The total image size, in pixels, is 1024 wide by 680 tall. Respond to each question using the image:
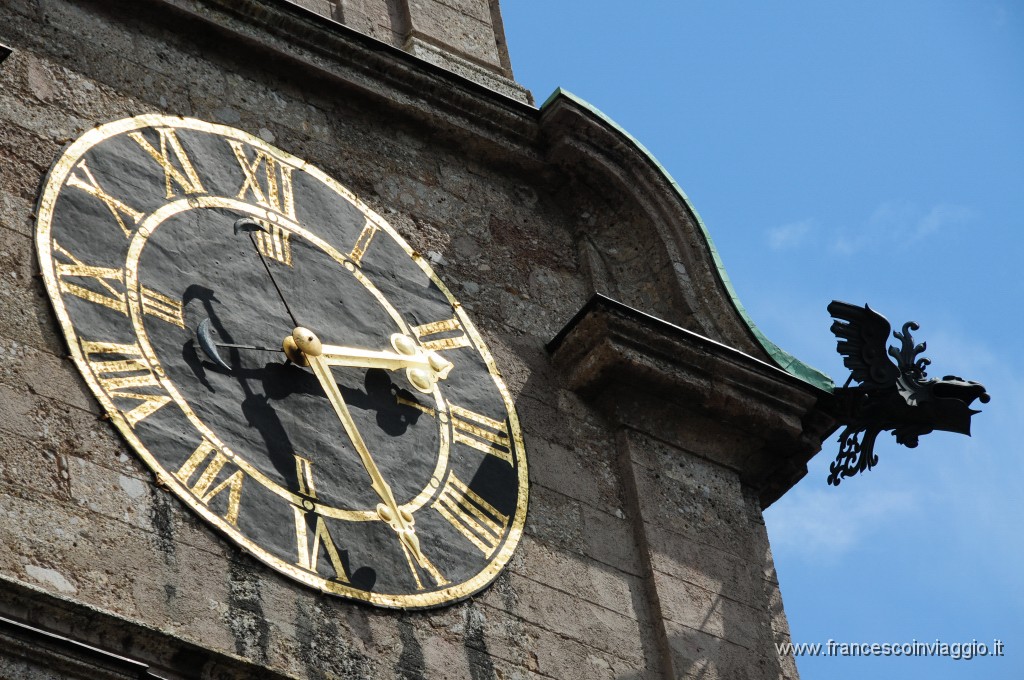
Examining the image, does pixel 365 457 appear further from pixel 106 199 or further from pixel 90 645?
pixel 90 645

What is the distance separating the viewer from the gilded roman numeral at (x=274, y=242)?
9469 mm

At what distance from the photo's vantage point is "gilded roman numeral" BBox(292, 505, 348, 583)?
27.6 feet

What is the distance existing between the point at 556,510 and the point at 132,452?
1.96 meters

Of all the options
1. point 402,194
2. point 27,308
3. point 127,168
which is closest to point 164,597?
point 27,308

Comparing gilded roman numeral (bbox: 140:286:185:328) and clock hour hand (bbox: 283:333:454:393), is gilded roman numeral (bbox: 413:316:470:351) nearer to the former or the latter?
clock hour hand (bbox: 283:333:454:393)

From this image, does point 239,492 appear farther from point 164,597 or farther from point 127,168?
point 127,168

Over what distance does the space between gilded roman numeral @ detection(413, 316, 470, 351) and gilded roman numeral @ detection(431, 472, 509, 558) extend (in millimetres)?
701

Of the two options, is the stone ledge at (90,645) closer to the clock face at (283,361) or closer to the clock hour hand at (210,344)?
the clock face at (283,361)

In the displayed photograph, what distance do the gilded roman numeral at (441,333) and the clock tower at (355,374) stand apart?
0.02 meters

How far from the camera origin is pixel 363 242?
988 cm

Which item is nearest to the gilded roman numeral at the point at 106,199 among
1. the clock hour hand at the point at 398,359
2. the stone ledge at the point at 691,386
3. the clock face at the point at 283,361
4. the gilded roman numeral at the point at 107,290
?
the clock face at the point at 283,361

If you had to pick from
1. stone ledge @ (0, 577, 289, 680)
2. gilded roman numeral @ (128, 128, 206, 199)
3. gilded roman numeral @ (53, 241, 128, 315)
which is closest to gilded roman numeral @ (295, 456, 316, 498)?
gilded roman numeral @ (53, 241, 128, 315)

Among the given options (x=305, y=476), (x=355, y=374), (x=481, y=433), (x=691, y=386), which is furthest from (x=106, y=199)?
(x=691, y=386)

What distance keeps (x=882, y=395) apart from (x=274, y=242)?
113 inches
